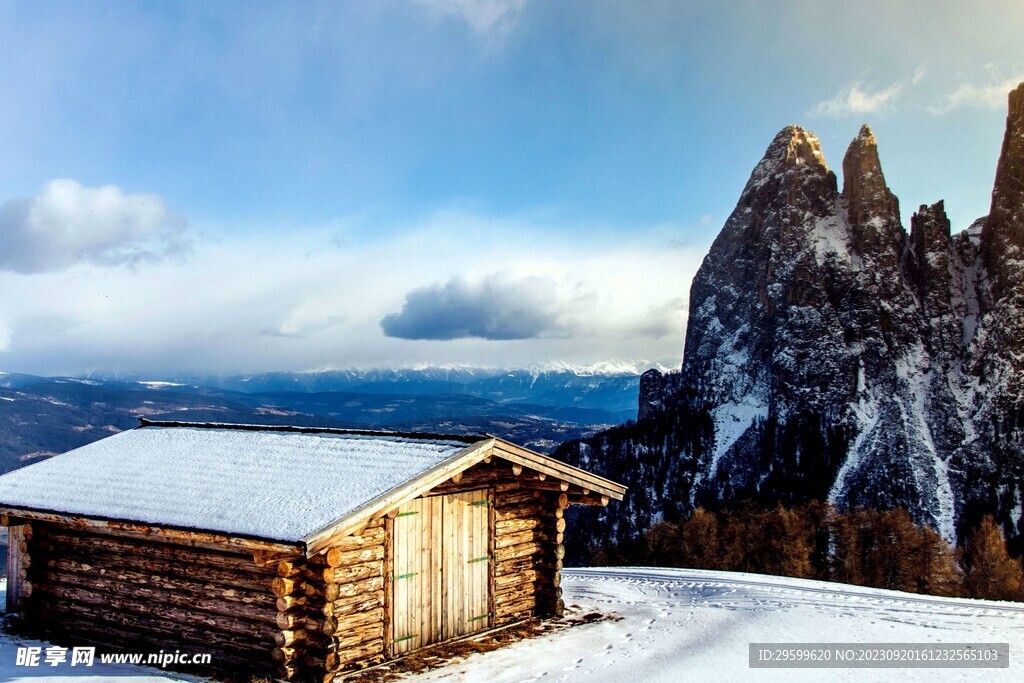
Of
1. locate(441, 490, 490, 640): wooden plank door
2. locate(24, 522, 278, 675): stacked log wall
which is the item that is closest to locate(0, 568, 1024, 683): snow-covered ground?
locate(24, 522, 278, 675): stacked log wall

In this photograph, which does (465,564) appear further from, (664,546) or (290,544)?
(664,546)

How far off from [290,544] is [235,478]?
179 inches

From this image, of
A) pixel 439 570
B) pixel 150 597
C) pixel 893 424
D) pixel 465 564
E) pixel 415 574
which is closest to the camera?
pixel 150 597

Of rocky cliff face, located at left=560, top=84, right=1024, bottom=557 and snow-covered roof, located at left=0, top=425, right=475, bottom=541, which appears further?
rocky cliff face, located at left=560, top=84, right=1024, bottom=557

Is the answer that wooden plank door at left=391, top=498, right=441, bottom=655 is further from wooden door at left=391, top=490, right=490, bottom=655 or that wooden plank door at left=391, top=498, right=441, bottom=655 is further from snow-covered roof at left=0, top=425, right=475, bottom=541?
snow-covered roof at left=0, top=425, right=475, bottom=541

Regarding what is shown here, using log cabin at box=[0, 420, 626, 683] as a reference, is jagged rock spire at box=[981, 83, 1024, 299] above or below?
above

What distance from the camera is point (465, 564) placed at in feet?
53.4

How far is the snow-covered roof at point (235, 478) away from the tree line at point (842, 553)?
5890cm

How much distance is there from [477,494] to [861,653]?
9.01 m

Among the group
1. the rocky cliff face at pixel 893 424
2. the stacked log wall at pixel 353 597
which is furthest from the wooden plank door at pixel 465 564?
the rocky cliff face at pixel 893 424

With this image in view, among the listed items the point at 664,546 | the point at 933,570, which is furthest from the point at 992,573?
the point at 664,546

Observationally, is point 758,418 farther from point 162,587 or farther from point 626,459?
point 162,587

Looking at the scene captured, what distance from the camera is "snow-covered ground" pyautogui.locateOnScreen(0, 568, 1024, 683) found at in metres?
13.7

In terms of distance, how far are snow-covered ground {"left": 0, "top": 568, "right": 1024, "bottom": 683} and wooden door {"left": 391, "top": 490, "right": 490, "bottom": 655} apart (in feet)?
4.32
